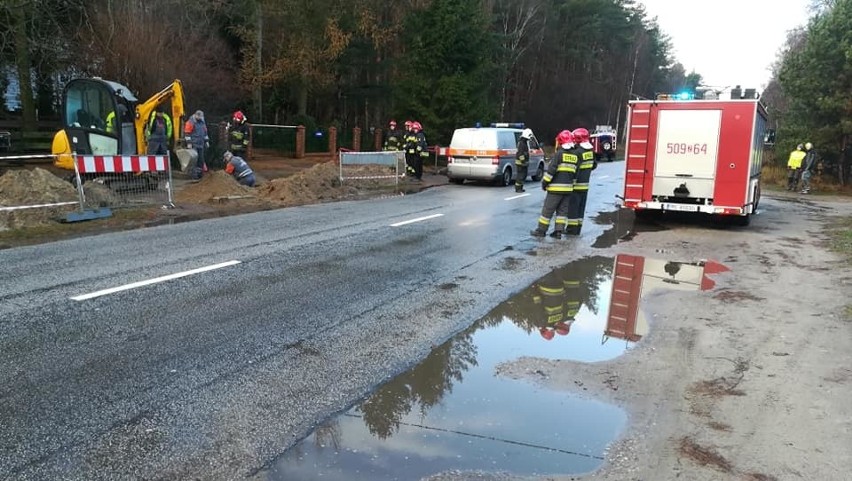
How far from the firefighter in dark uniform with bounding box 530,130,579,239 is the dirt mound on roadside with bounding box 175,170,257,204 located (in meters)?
7.76

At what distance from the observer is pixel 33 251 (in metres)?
9.17

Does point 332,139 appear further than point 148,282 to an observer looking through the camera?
Yes

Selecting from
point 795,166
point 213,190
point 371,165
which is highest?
point 795,166

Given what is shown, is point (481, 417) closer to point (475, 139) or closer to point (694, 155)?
point (694, 155)

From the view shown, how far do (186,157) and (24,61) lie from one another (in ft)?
27.0

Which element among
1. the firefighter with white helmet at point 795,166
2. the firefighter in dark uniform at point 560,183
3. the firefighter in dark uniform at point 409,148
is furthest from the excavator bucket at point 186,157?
the firefighter with white helmet at point 795,166

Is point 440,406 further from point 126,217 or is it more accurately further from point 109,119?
point 109,119

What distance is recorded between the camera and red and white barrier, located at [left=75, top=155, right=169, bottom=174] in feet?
39.8

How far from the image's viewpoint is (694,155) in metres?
12.6

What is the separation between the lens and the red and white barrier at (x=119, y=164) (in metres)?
12.1

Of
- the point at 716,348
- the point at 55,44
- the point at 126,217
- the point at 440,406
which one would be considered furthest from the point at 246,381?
the point at 55,44

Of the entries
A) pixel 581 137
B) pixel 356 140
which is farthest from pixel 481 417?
pixel 356 140

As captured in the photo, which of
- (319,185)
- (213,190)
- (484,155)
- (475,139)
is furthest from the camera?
(475,139)

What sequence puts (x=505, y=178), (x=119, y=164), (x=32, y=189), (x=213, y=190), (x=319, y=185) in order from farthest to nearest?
(x=505, y=178) < (x=319, y=185) < (x=213, y=190) < (x=119, y=164) < (x=32, y=189)
